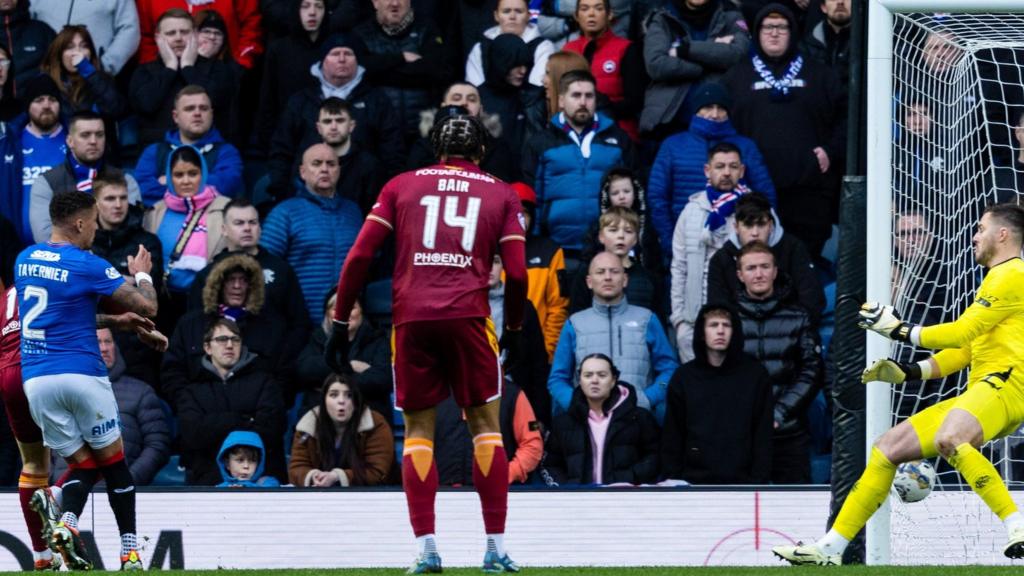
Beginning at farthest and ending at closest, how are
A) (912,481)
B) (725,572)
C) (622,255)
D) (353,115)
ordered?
(353,115), (622,255), (912,481), (725,572)

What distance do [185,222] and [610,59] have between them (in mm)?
3665

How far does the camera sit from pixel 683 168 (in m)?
13.6

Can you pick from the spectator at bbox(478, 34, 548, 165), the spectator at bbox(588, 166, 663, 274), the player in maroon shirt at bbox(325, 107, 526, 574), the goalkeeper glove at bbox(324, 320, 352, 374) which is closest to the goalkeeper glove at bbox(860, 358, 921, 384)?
the player in maroon shirt at bbox(325, 107, 526, 574)

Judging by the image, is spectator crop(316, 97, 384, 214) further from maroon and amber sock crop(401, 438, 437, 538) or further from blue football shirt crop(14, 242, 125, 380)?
maroon and amber sock crop(401, 438, 437, 538)

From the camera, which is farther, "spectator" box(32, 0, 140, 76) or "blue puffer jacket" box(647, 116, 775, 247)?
"spectator" box(32, 0, 140, 76)

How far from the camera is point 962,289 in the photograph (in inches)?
440

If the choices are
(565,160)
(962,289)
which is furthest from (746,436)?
(565,160)

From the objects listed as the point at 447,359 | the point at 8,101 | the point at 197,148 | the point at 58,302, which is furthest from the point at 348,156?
the point at 447,359

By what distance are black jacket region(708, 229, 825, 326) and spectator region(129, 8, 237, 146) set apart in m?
4.43

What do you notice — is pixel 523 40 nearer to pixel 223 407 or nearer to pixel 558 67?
pixel 558 67

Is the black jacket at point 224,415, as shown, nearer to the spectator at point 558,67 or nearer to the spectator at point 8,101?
the spectator at point 558,67

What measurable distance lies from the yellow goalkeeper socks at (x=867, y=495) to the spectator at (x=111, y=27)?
8.07 metres

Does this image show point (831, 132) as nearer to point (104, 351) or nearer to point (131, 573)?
point (104, 351)

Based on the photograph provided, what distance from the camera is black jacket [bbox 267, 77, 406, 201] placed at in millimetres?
14109
